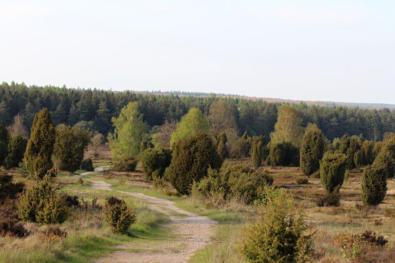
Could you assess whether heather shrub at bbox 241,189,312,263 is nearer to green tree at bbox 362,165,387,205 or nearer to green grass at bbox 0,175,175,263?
green grass at bbox 0,175,175,263

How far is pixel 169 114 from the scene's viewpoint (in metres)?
104

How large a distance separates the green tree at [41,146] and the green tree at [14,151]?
15.4 meters

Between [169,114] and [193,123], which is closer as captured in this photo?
[193,123]

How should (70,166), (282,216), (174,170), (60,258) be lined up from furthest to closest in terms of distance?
(70,166)
(174,170)
(60,258)
(282,216)

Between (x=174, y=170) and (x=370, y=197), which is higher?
(x=174, y=170)

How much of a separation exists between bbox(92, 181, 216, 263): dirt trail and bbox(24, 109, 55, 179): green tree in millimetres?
8745

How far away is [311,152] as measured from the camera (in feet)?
167

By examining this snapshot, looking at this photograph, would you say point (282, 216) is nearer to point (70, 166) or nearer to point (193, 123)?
point (70, 166)

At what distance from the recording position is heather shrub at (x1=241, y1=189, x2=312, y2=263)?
7406 millimetres

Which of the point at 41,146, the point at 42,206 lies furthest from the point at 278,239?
the point at 41,146

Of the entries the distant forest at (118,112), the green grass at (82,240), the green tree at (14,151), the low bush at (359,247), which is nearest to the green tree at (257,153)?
the distant forest at (118,112)

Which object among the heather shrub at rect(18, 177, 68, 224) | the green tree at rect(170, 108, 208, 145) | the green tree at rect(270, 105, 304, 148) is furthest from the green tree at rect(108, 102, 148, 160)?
the heather shrub at rect(18, 177, 68, 224)

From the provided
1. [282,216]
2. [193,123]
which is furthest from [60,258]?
[193,123]

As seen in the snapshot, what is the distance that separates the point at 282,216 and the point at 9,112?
83712mm
